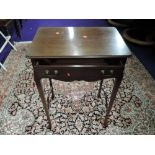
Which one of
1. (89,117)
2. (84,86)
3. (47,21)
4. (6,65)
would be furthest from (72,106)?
(47,21)

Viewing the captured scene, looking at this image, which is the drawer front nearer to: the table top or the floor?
the table top

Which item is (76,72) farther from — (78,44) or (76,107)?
(76,107)

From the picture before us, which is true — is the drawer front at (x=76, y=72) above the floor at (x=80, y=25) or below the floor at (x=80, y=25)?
above

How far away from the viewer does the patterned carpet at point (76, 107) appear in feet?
4.95

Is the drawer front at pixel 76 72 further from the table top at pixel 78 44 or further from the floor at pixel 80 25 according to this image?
the floor at pixel 80 25

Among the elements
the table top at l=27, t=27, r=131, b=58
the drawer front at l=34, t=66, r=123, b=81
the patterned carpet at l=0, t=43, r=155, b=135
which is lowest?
the patterned carpet at l=0, t=43, r=155, b=135

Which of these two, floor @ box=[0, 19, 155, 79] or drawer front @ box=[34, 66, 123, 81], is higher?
drawer front @ box=[34, 66, 123, 81]

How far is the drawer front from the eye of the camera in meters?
1.08

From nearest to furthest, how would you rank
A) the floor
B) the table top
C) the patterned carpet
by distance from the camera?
the table top → the patterned carpet → the floor

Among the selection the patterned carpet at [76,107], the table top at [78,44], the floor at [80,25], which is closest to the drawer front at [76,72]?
the table top at [78,44]

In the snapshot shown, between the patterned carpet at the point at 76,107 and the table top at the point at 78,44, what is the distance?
696mm

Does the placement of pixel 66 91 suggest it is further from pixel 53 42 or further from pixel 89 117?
pixel 53 42

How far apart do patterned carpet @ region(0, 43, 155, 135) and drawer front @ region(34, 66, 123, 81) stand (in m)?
0.61

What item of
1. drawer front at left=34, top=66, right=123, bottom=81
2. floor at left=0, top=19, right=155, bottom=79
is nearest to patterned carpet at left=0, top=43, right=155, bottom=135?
floor at left=0, top=19, right=155, bottom=79
